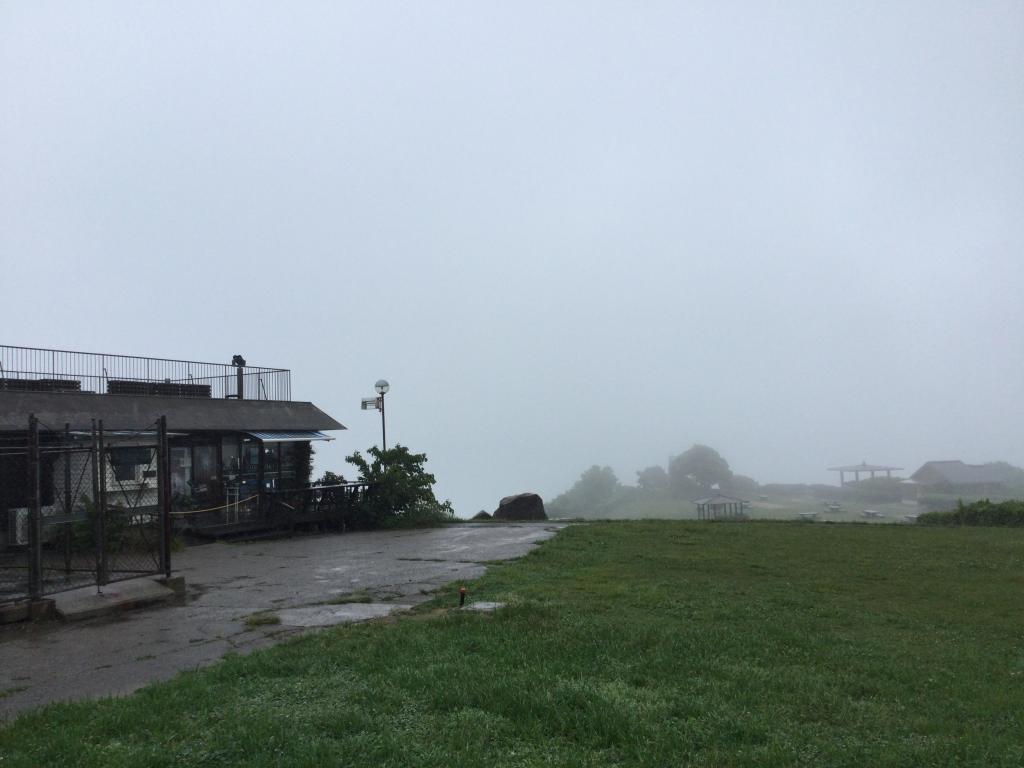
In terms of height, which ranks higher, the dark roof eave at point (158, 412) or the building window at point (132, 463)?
the dark roof eave at point (158, 412)

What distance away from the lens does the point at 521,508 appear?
27641 mm

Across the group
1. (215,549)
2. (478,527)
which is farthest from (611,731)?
(478,527)

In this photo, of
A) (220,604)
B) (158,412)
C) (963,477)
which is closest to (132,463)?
(158,412)

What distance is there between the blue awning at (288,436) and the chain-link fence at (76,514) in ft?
11.0

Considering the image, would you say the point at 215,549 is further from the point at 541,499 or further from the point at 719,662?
the point at 719,662

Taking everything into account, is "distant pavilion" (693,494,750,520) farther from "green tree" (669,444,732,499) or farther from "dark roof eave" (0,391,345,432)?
"green tree" (669,444,732,499)

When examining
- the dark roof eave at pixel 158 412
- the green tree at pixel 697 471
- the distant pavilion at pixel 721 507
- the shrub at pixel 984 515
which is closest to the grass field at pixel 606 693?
the dark roof eave at pixel 158 412

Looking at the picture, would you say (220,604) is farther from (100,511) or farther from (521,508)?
(521,508)

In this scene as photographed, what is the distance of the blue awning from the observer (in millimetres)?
23594

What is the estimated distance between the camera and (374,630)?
8359mm

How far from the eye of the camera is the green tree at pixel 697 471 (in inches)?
2346

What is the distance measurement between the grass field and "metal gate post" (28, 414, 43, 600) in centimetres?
413

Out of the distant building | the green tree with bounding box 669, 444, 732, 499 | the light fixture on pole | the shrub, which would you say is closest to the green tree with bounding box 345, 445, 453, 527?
the light fixture on pole

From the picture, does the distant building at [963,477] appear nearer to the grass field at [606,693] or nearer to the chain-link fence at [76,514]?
the grass field at [606,693]
